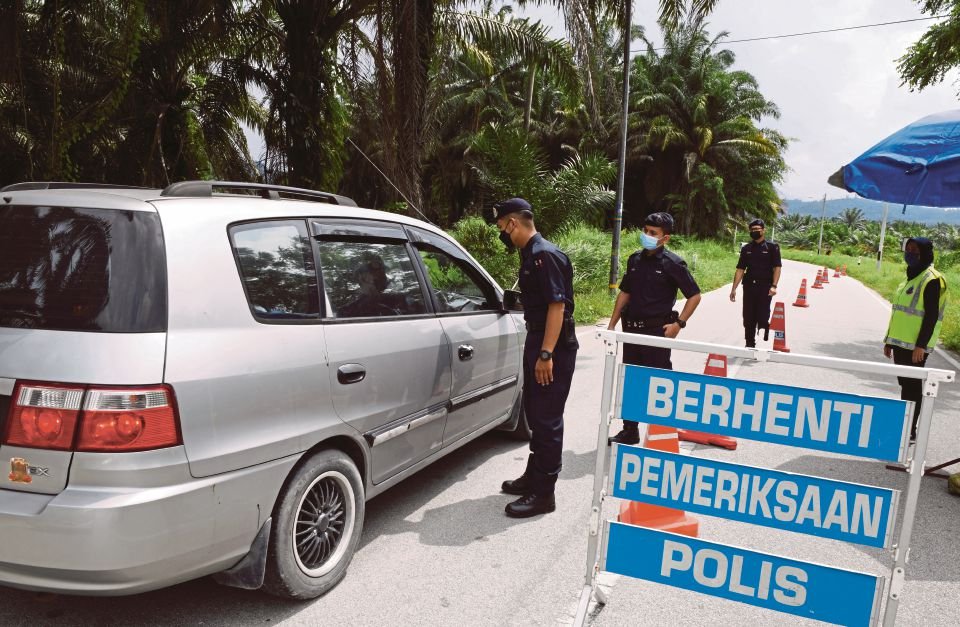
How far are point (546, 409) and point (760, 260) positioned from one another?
5843 mm

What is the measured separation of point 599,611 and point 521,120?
37912mm

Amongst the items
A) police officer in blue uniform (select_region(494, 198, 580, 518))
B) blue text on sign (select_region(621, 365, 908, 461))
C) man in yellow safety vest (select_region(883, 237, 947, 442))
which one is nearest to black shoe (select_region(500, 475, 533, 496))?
police officer in blue uniform (select_region(494, 198, 580, 518))

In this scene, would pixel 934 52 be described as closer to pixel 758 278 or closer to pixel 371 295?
pixel 758 278

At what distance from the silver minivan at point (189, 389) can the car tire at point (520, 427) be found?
1756 millimetres

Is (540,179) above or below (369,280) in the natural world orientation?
above

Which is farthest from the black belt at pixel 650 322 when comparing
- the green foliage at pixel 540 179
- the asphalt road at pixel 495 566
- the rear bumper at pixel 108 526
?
the green foliage at pixel 540 179

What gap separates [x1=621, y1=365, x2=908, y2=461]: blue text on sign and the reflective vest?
11.1 feet

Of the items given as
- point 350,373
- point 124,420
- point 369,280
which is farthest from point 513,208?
point 124,420

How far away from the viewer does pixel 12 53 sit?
23.0ft

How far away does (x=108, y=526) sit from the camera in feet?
7.61

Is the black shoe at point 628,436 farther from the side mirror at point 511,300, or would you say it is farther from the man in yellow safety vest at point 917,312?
the man in yellow safety vest at point 917,312

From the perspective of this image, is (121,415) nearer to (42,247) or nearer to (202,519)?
(202,519)

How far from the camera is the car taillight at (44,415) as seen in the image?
7.72ft

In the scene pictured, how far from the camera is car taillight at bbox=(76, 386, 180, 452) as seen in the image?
7.72 ft
